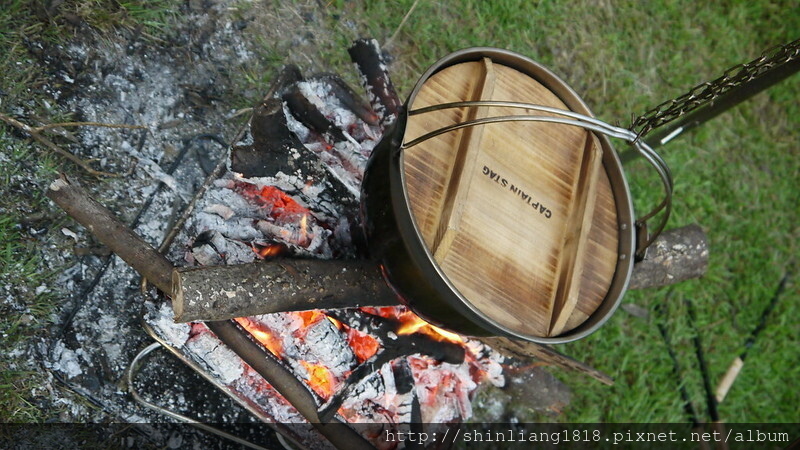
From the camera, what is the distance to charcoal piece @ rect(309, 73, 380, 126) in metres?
2.97

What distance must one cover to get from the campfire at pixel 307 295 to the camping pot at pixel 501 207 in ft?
1.22

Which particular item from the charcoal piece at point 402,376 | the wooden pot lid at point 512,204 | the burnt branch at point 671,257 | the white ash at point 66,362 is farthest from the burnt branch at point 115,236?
the burnt branch at point 671,257

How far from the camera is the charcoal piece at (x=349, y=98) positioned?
117 inches

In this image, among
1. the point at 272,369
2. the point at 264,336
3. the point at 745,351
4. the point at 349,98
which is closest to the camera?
the point at 272,369

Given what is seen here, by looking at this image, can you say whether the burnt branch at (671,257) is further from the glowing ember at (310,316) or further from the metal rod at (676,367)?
the glowing ember at (310,316)

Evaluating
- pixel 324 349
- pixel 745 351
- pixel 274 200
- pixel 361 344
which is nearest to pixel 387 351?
pixel 361 344

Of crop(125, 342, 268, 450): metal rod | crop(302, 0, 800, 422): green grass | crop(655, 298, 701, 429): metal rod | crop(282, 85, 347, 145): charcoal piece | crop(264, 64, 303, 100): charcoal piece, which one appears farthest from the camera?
crop(655, 298, 701, 429): metal rod

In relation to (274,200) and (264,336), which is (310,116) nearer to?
(274,200)

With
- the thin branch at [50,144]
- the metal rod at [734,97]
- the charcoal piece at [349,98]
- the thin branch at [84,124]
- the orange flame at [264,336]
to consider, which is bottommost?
the orange flame at [264,336]

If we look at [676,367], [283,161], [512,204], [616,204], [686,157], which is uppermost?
[686,157]

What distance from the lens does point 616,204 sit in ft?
7.82

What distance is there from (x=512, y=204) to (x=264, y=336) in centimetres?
105

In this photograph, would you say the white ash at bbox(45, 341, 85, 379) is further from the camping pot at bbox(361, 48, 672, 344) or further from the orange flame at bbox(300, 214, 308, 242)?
the camping pot at bbox(361, 48, 672, 344)

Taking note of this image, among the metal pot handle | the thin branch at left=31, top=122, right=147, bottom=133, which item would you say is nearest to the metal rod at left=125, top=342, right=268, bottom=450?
the thin branch at left=31, top=122, right=147, bottom=133
